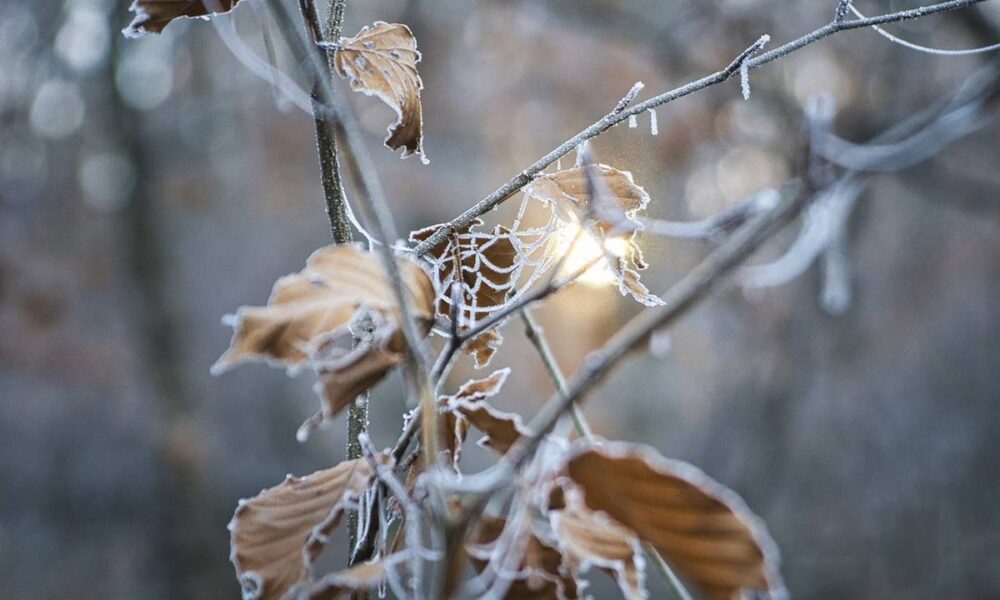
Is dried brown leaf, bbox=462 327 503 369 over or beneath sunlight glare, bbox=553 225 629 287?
beneath

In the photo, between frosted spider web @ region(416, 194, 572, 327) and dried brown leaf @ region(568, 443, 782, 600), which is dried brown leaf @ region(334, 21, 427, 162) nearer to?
frosted spider web @ region(416, 194, 572, 327)

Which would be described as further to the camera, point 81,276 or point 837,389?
point 837,389

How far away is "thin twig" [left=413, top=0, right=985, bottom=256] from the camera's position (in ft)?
1.31

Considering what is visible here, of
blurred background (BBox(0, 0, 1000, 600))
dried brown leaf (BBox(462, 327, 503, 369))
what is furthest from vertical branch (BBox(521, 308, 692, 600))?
blurred background (BBox(0, 0, 1000, 600))

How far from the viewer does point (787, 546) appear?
11.6 feet

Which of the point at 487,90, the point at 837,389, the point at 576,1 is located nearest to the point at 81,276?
the point at 487,90

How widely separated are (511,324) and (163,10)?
10.1 feet

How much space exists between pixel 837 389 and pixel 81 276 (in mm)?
3679

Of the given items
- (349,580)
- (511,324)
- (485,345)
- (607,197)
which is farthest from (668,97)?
(511,324)

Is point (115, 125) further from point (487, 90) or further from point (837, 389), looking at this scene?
point (837, 389)

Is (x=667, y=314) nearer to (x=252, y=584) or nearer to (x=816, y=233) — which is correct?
(x=816, y=233)

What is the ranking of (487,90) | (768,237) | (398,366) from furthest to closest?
(487,90) < (398,366) < (768,237)

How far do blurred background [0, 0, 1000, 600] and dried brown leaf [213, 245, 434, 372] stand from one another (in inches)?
89.4

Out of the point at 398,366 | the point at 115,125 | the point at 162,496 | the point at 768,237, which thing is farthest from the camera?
the point at 162,496
